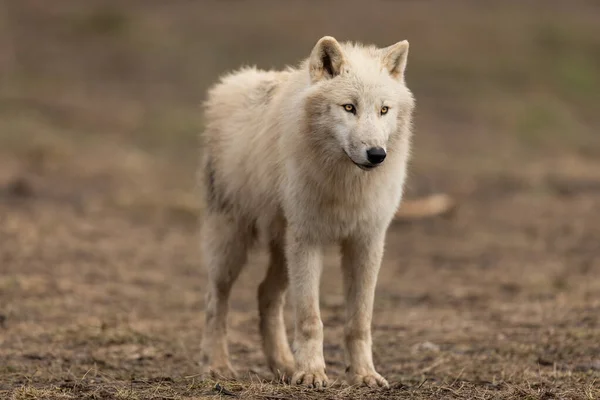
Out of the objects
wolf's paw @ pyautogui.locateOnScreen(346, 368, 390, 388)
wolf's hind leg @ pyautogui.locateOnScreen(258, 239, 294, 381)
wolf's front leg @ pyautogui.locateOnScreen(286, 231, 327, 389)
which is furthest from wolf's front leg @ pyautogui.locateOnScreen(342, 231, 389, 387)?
wolf's hind leg @ pyautogui.locateOnScreen(258, 239, 294, 381)

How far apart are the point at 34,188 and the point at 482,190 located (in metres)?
6.90

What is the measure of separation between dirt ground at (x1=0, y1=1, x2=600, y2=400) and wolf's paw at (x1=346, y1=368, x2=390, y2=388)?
17cm

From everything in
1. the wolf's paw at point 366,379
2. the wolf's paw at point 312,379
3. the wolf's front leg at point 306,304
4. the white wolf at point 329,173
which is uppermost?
the white wolf at point 329,173

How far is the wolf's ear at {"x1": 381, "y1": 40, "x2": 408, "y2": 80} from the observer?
6262 millimetres

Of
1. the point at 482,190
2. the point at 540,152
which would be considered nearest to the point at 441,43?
the point at 540,152

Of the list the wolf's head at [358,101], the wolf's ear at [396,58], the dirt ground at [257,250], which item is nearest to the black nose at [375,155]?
the wolf's head at [358,101]

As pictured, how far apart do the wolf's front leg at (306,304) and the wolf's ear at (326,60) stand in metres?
1.02

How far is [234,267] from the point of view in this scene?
7422 mm

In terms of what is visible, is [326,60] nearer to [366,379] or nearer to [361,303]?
[361,303]

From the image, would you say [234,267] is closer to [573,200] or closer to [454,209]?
[454,209]

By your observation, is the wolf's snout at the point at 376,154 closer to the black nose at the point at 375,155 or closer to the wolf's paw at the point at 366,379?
the black nose at the point at 375,155

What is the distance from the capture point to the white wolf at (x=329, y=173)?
5980 mm

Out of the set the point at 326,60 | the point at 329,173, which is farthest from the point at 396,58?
the point at 329,173

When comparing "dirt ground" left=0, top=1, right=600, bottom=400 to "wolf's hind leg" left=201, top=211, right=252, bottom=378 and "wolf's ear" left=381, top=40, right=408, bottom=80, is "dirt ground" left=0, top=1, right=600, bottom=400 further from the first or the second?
"wolf's ear" left=381, top=40, right=408, bottom=80
